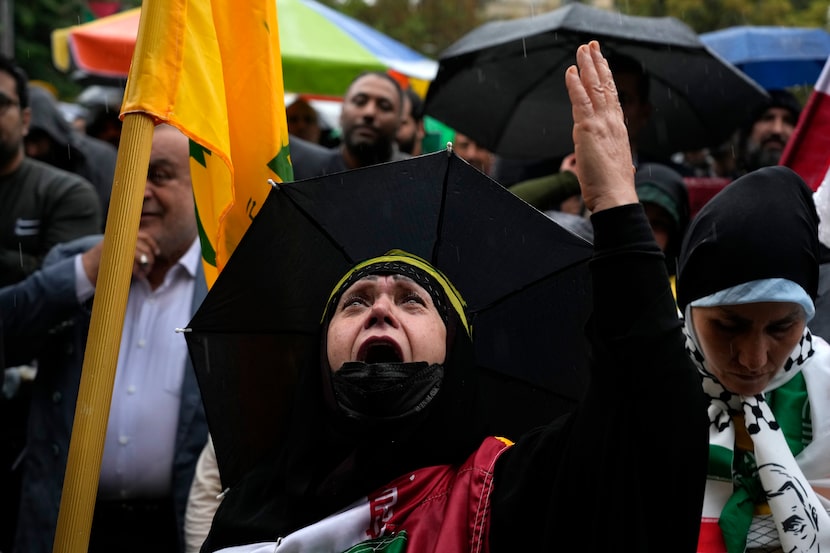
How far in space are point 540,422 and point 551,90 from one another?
3.27 meters

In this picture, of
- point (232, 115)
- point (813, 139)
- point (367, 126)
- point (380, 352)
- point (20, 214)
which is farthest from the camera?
point (367, 126)

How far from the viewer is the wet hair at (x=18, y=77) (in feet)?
18.9

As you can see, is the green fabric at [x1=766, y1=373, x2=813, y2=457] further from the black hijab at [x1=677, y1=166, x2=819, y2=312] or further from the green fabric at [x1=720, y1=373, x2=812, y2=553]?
the black hijab at [x1=677, y1=166, x2=819, y2=312]

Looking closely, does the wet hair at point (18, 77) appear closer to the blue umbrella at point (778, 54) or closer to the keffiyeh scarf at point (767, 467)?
the keffiyeh scarf at point (767, 467)

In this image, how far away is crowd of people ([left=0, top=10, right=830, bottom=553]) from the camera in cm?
235

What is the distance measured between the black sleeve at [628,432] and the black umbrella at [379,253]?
841 mm

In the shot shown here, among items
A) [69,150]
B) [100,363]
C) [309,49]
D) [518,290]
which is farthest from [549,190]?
[309,49]

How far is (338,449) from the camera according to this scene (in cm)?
285

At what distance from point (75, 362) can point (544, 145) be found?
291cm

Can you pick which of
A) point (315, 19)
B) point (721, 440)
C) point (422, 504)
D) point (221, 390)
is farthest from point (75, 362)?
point (315, 19)

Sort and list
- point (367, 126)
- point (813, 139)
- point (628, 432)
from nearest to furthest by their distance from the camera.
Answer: point (628, 432)
point (813, 139)
point (367, 126)

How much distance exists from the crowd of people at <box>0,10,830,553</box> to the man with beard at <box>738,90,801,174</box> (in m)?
2.97

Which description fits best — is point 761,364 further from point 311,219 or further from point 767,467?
point 311,219

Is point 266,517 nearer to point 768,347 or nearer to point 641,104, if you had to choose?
point 768,347
